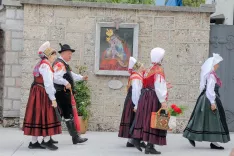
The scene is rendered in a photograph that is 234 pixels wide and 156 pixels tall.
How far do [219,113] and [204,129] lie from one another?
1.24ft

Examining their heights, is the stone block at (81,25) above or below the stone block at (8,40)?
above

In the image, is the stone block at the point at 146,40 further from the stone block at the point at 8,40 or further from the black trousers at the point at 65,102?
the stone block at the point at 8,40

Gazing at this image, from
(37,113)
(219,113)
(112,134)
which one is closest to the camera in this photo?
(37,113)

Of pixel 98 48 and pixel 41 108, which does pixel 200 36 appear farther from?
pixel 41 108

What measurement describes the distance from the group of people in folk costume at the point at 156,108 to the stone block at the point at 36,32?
2.74 m

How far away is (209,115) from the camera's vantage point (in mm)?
9062

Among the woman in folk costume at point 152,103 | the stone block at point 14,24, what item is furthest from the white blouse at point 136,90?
the stone block at point 14,24

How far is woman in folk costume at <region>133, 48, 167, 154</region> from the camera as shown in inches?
323

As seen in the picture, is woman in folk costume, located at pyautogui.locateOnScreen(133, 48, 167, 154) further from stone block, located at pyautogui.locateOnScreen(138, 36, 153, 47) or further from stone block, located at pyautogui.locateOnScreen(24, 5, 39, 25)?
stone block, located at pyautogui.locateOnScreen(24, 5, 39, 25)

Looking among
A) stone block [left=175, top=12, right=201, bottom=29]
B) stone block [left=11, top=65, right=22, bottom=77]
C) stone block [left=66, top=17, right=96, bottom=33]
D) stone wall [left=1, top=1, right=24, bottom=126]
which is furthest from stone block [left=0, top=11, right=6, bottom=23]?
stone block [left=175, top=12, right=201, bottom=29]

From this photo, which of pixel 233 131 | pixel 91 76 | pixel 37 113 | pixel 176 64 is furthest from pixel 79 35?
pixel 233 131

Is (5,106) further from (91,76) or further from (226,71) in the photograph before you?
(226,71)

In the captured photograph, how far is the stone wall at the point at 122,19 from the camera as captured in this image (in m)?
11.1

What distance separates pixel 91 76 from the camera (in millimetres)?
11055
